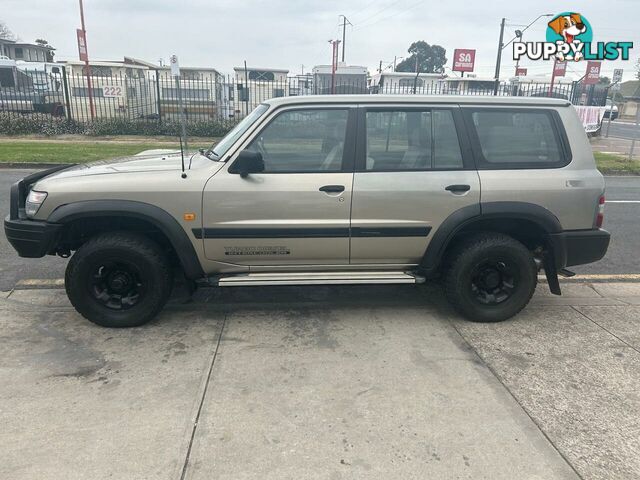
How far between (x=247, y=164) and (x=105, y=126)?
16.5 meters

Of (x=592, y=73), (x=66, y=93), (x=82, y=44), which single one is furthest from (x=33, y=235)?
(x=592, y=73)

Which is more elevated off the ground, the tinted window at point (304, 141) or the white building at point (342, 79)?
the white building at point (342, 79)

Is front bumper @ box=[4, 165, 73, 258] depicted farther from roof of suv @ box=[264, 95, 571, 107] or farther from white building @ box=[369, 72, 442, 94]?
white building @ box=[369, 72, 442, 94]

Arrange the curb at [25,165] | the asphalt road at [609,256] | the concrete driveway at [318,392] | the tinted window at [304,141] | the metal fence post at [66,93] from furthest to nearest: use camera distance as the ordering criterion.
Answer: the metal fence post at [66,93] → the curb at [25,165] → the asphalt road at [609,256] → the tinted window at [304,141] → the concrete driveway at [318,392]

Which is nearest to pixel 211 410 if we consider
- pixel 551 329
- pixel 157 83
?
pixel 551 329

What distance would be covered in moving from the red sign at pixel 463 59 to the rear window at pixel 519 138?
101 feet

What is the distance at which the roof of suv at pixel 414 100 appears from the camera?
3814 millimetres

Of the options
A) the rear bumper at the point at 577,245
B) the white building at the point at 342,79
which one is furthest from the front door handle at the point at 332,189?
the white building at the point at 342,79

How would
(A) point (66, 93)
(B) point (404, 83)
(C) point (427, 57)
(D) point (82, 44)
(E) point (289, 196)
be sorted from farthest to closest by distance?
1. (C) point (427, 57)
2. (B) point (404, 83)
3. (D) point (82, 44)
4. (A) point (66, 93)
5. (E) point (289, 196)

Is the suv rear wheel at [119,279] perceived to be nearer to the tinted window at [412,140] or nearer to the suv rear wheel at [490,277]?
the tinted window at [412,140]

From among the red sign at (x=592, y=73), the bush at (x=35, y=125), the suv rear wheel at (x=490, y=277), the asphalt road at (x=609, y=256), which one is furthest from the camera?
the red sign at (x=592, y=73)

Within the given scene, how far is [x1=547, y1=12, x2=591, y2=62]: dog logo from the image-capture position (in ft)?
68.3

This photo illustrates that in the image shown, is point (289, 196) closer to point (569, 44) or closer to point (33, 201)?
point (33, 201)

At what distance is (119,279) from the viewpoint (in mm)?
3783
